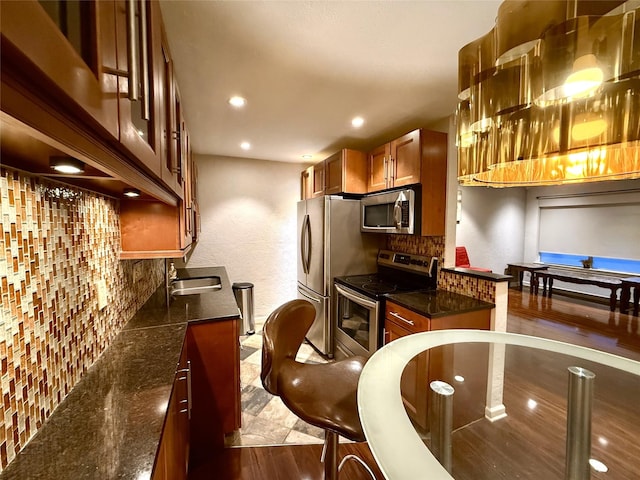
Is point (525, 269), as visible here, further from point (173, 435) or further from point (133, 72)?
point (133, 72)

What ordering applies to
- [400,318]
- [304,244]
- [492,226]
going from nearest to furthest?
1. [400,318]
2. [304,244]
3. [492,226]

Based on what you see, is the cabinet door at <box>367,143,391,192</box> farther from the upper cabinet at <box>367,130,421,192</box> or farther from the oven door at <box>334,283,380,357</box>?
the oven door at <box>334,283,380,357</box>

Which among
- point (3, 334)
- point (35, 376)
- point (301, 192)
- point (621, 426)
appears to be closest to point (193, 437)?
point (35, 376)

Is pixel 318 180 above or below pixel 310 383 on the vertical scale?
above

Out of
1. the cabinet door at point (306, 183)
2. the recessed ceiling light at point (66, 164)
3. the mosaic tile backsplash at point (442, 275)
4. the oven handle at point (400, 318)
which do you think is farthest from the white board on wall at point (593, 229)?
the recessed ceiling light at point (66, 164)

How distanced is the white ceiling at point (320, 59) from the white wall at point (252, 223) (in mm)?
1234

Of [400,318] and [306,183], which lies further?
[306,183]

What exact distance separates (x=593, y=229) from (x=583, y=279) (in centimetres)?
150

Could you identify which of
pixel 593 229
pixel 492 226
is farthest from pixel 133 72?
pixel 593 229

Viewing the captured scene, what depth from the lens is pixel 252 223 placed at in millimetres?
4082

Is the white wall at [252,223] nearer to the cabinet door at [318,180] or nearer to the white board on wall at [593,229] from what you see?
the cabinet door at [318,180]

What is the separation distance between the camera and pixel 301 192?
4.27 metres

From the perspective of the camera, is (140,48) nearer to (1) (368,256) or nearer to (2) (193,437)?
(2) (193,437)

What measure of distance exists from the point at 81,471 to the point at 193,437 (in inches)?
50.3
